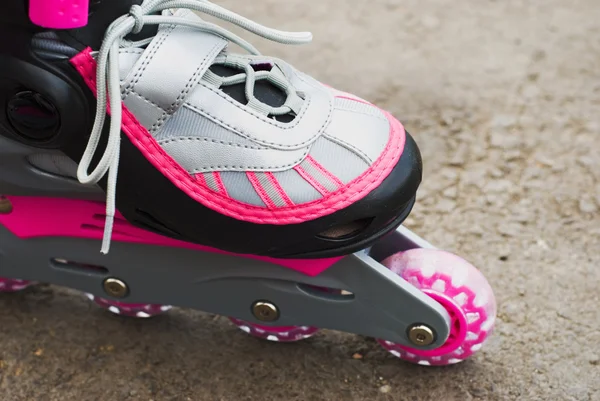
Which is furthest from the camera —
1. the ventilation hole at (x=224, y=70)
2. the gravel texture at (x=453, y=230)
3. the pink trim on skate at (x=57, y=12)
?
the gravel texture at (x=453, y=230)

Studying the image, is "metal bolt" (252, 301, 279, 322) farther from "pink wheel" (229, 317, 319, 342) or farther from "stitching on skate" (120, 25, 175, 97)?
"stitching on skate" (120, 25, 175, 97)

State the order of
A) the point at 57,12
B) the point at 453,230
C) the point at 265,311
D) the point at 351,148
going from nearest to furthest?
the point at 57,12
the point at 351,148
the point at 265,311
the point at 453,230

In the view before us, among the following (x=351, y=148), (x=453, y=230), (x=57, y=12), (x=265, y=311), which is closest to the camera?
(x=57, y=12)

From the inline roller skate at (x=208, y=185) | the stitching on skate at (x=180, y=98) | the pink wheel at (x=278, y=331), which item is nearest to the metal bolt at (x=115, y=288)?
the inline roller skate at (x=208, y=185)

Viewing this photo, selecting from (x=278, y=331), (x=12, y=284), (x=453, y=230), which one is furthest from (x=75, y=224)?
(x=453, y=230)

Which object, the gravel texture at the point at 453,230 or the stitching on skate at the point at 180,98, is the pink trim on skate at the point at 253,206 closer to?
the stitching on skate at the point at 180,98

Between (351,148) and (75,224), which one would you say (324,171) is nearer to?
(351,148)

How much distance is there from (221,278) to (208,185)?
0.16m

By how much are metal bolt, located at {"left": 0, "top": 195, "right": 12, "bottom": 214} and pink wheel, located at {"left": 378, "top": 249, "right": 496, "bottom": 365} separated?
0.45 metres

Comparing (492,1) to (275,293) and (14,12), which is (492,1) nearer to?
(275,293)

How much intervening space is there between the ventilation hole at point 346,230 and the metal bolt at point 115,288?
0.89 ft

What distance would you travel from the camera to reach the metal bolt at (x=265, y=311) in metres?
0.91

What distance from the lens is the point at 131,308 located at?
977 millimetres

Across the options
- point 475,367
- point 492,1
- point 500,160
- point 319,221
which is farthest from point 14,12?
point 492,1
